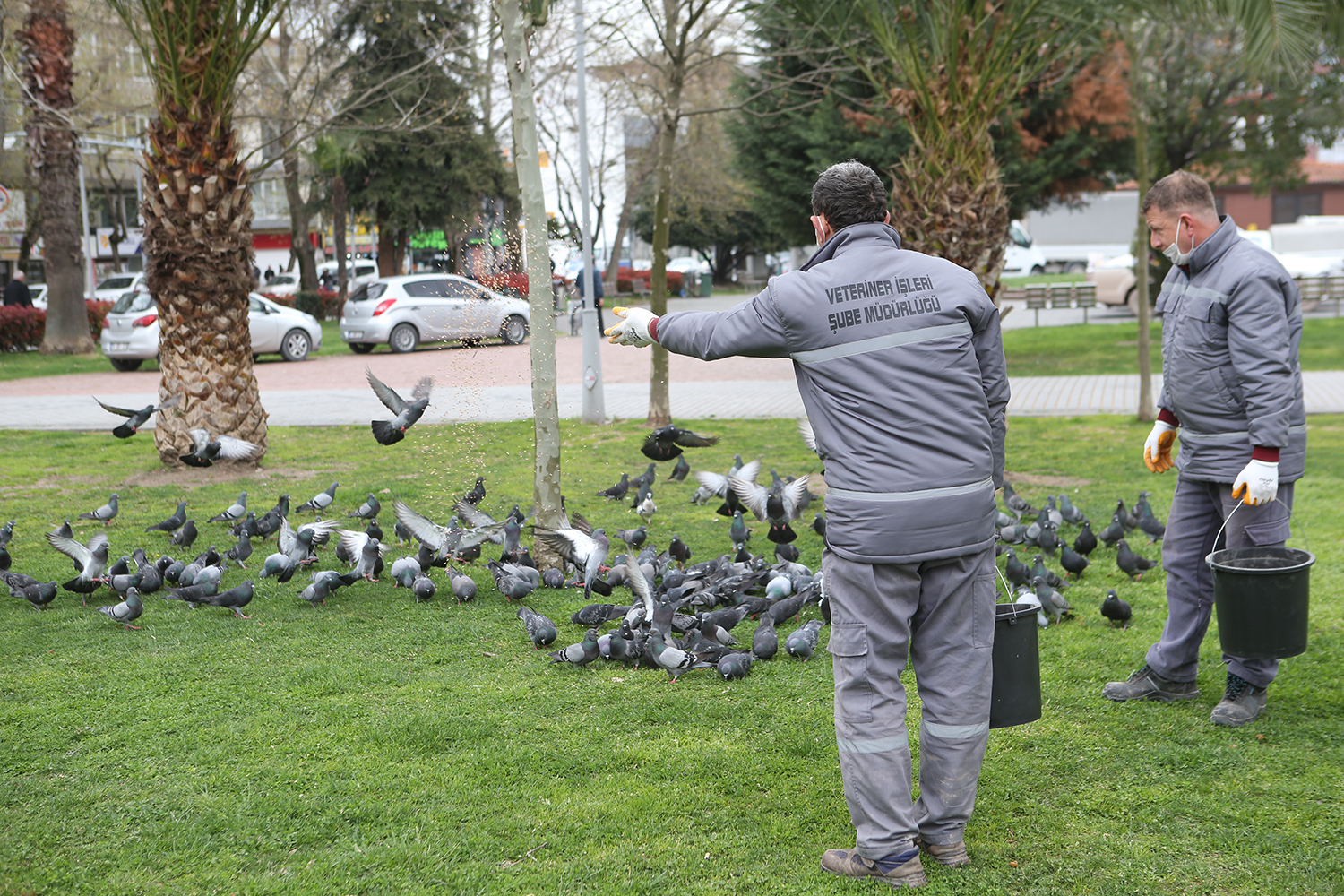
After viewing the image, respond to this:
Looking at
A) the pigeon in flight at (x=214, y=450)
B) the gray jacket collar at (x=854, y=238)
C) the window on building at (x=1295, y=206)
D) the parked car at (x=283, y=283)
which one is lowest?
the pigeon in flight at (x=214, y=450)

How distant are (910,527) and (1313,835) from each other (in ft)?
5.52

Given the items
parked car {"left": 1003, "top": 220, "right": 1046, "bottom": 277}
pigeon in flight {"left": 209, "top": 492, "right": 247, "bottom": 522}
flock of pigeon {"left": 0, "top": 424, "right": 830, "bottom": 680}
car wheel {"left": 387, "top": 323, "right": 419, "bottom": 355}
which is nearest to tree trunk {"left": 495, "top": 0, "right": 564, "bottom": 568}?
flock of pigeon {"left": 0, "top": 424, "right": 830, "bottom": 680}

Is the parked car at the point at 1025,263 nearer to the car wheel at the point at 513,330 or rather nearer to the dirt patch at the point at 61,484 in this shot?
the car wheel at the point at 513,330

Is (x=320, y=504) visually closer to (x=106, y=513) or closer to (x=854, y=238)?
(x=106, y=513)

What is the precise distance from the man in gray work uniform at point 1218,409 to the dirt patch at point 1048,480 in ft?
15.4

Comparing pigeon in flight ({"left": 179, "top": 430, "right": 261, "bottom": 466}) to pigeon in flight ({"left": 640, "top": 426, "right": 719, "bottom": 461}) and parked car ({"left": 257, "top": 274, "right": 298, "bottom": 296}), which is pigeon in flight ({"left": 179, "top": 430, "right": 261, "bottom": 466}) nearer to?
pigeon in flight ({"left": 640, "top": 426, "right": 719, "bottom": 461})

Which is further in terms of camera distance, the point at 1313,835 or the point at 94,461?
the point at 94,461

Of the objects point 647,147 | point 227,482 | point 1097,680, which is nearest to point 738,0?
point 227,482

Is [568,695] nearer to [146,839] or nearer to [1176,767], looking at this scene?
[146,839]

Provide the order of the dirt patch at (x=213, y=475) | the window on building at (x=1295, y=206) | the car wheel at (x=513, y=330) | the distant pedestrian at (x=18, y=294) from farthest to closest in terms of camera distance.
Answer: the window on building at (x=1295, y=206) → the distant pedestrian at (x=18, y=294) → the dirt patch at (x=213, y=475) → the car wheel at (x=513, y=330)

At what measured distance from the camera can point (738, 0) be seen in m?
11.1

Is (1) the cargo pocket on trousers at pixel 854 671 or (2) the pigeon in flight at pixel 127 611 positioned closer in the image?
(1) the cargo pocket on trousers at pixel 854 671

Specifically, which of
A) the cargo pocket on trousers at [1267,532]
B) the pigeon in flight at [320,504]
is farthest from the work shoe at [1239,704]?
the pigeon in flight at [320,504]

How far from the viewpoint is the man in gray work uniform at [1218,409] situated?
13.0ft
